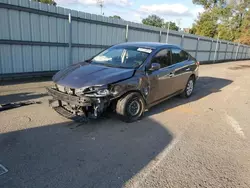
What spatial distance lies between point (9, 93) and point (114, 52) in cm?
338

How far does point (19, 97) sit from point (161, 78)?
398 cm

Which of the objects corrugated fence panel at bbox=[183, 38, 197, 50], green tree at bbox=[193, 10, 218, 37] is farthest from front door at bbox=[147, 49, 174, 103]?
green tree at bbox=[193, 10, 218, 37]

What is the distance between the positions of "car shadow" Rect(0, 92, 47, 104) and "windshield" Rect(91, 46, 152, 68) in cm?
214

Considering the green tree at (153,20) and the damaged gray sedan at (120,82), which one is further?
the green tree at (153,20)

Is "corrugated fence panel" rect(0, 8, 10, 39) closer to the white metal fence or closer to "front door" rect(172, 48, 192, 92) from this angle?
the white metal fence

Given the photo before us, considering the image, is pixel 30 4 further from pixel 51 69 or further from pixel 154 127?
pixel 154 127

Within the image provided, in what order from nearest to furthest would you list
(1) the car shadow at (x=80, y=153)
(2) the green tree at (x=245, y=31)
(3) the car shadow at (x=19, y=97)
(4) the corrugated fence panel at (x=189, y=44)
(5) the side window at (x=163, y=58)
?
(1) the car shadow at (x=80, y=153) < (5) the side window at (x=163, y=58) < (3) the car shadow at (x=19, y=97) < (4) the corrugated fence panel at (x=189, y=44) < (2) the green tree at (x=245, y=31)

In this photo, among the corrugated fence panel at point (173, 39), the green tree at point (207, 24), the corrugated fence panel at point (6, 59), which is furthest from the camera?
the green tree at point (207, 24)

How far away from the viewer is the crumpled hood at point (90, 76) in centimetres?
384

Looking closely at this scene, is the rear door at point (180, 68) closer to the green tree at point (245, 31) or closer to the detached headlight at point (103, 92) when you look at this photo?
the detached headlight at point (103, 92)

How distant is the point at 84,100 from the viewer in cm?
367

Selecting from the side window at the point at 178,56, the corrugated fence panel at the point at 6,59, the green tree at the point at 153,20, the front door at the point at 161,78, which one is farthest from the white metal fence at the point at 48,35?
the green tree at the point at 153,20

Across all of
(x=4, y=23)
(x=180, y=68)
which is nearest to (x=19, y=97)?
(x=4, y=23)

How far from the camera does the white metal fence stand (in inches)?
272
